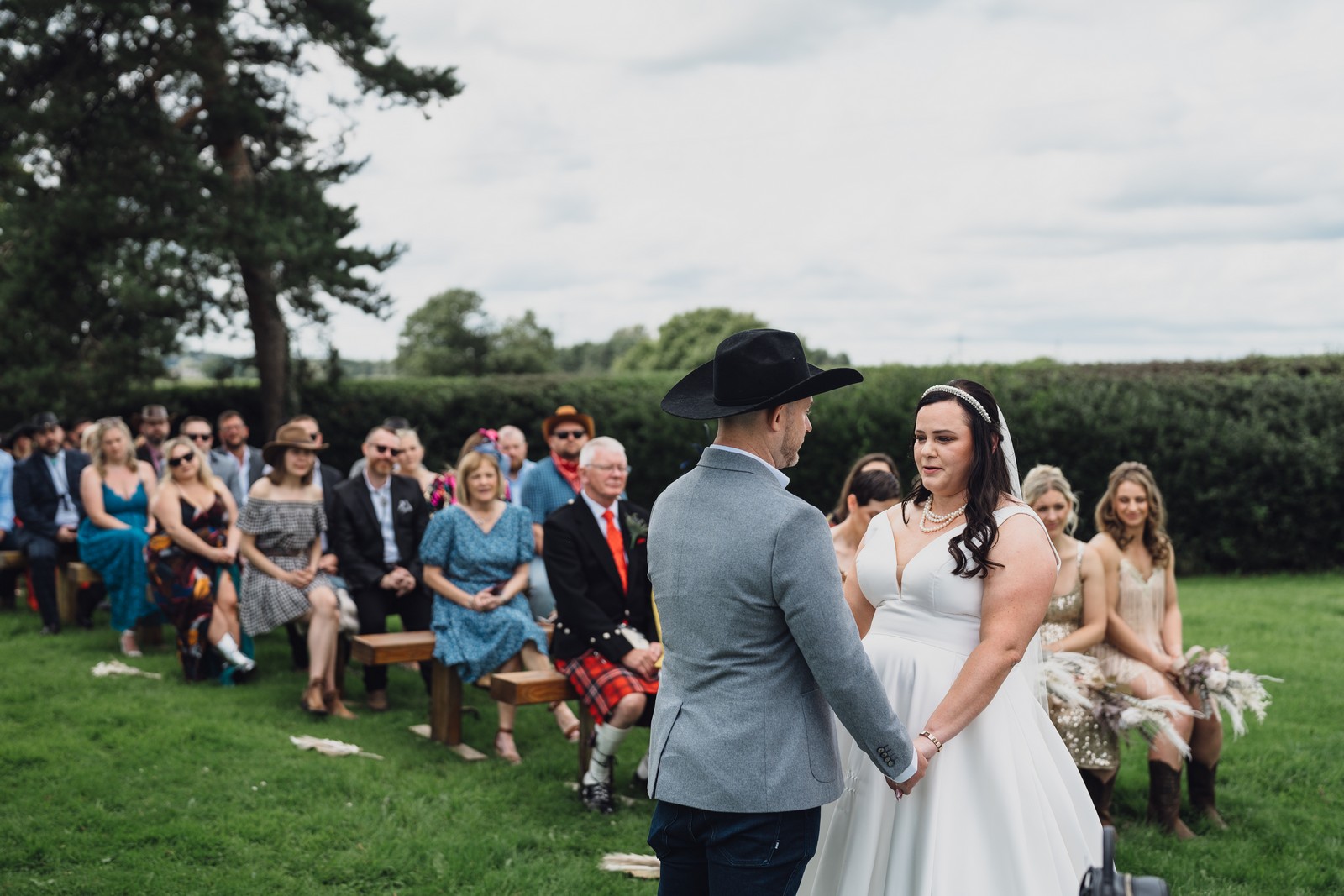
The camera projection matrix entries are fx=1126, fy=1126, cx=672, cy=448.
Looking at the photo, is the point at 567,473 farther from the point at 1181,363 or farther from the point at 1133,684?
the point at 1181,363

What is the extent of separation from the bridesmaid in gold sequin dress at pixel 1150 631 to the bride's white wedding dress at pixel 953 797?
256 centimetres

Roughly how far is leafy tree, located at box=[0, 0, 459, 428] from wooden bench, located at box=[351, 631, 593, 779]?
7.57 meters

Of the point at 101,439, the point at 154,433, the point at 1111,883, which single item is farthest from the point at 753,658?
the point at 154,433

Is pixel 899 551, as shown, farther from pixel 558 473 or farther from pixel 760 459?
pixel 558 473

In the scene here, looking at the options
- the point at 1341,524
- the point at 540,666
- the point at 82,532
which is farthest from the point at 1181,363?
the point at 82,532

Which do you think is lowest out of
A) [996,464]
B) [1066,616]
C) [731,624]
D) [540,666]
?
[540,666]

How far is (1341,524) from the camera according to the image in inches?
525

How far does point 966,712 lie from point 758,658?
2.62 ft

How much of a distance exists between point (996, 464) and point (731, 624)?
1.18 metres

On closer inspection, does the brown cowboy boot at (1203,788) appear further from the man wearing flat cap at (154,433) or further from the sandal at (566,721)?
the man wearing flat cap at (154,433)

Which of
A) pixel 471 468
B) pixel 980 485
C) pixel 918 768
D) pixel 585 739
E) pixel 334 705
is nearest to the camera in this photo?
pixel 918 768

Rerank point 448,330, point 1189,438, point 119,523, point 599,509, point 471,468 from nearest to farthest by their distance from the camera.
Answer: point 599,509 → point 471,468 → point 119,523 → point 1189,438 → point 448,330

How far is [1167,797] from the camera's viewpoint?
569 centimetres

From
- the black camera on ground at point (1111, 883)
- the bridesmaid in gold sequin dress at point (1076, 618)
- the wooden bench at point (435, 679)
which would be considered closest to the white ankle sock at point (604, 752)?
the wooden bench at point (435, 679)
